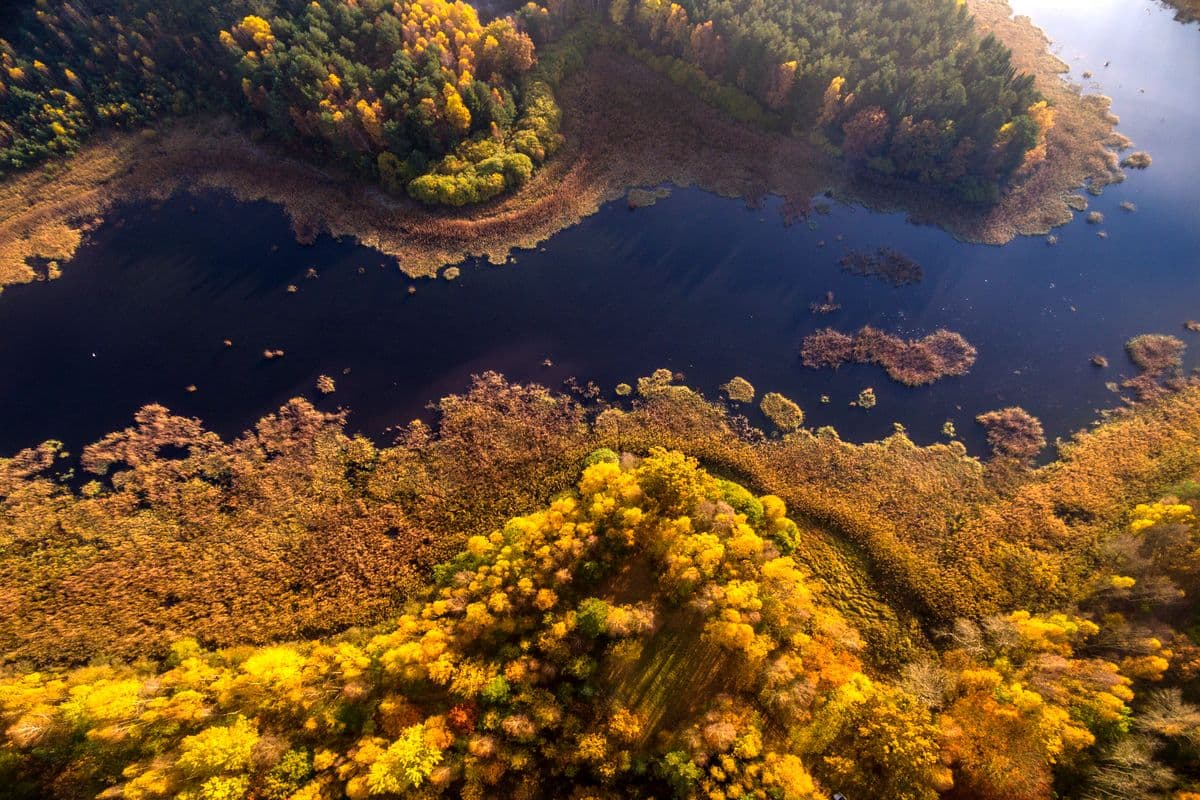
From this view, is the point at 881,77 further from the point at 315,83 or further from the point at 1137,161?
the point at 315,83

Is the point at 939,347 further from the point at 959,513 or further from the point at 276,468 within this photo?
the point at 276,468

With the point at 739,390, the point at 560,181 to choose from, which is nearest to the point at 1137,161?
the point at 739,390

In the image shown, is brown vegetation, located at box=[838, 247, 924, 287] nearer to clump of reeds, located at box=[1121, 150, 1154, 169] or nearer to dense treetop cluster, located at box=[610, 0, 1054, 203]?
dense treetop cluster, located at box=[610, 0, 1054, 203]

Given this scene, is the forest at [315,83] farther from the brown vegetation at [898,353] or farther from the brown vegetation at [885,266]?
the brown vegetation at [898,353]

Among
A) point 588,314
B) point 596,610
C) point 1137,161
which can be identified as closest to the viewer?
point 596,610

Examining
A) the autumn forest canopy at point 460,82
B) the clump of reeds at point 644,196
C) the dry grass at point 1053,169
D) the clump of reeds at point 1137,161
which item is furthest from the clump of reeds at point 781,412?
the clump of reeds at point 1137,161
